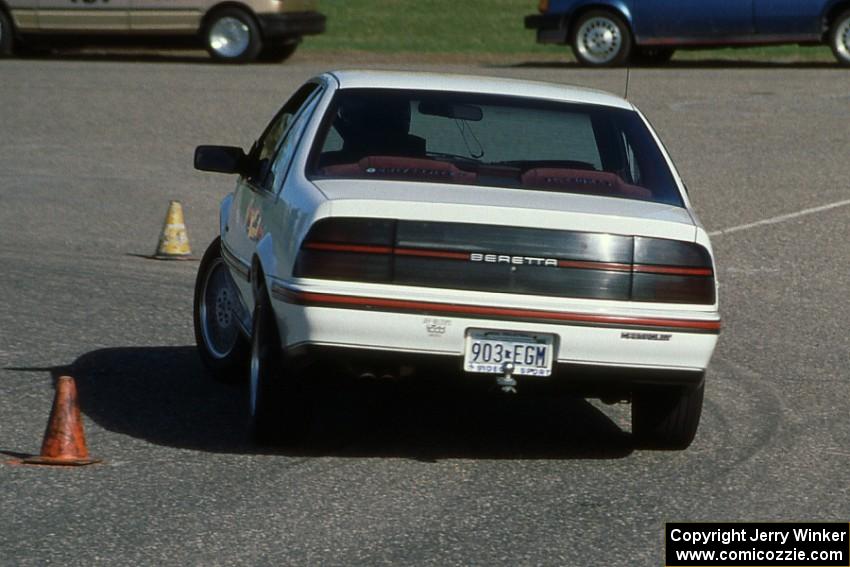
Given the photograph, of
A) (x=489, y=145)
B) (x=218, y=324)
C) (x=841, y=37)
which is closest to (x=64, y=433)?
(x=218, y=324)

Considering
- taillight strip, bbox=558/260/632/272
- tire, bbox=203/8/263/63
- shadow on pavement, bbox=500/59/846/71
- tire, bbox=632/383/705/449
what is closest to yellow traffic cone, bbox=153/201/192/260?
tire, bbox=632/383/705/449

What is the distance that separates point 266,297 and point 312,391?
0.41 m

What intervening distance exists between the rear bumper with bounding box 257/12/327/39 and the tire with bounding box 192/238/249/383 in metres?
16.1

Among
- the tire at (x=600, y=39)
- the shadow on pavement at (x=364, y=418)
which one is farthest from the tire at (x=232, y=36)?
the shadow on pavement at (x=364, y=418)

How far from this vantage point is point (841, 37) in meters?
23.3

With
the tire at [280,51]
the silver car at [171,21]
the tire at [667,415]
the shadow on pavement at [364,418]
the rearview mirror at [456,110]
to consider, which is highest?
the rearview mirror at [456,110]

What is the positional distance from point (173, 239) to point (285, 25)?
42.0 ft

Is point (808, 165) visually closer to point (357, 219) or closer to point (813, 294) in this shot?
point (813, 294)

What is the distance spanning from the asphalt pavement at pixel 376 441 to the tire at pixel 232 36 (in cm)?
1010

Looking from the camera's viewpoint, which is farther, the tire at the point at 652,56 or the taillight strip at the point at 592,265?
the tire at the point at 652,56

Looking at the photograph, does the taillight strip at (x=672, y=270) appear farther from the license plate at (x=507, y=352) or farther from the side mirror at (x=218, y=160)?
the side mirror at (x=218, y=160)

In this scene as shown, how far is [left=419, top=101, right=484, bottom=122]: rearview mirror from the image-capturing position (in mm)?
7348

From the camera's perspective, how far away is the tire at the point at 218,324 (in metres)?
8.40

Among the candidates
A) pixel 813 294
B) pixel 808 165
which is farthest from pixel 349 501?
pixel 808 165
